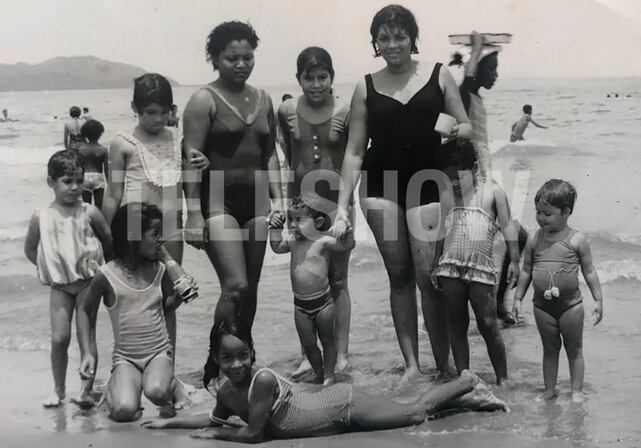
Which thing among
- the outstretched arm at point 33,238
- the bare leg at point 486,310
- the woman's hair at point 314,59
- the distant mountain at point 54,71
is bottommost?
the bare leg at point 486,310

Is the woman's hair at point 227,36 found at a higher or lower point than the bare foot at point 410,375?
higher

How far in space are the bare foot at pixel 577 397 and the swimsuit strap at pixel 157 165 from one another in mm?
2513

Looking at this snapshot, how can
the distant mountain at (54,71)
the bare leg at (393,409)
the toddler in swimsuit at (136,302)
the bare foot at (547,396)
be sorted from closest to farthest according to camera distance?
1. the bare leg at (393,409)
2. the toddler in swimsuit at (136,302)
3. the bare foot at (547,396)
4. the distant mountain at (54,71)

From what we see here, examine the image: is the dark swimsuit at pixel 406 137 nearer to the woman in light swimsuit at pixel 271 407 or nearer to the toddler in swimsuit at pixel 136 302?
the woman in light swimsuit at pixel 271 407

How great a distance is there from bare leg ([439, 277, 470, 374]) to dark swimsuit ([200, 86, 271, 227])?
3.98 ft

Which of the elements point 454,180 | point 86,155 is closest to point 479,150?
point 454,180

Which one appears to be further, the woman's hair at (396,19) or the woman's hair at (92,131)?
the woman's hair at (92,131)

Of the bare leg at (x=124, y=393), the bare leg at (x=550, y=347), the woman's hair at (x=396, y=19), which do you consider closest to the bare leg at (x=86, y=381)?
the bare leg at (x=124, y=393)

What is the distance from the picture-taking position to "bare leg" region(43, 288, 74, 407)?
14.7 ft

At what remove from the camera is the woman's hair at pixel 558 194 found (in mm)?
4273

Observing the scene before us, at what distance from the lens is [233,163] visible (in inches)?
186

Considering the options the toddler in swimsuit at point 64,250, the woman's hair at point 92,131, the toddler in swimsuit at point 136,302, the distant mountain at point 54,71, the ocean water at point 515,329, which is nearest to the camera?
the ocean water at point 515,329

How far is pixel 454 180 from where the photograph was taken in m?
4.61

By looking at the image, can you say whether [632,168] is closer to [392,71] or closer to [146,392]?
[392,71]
